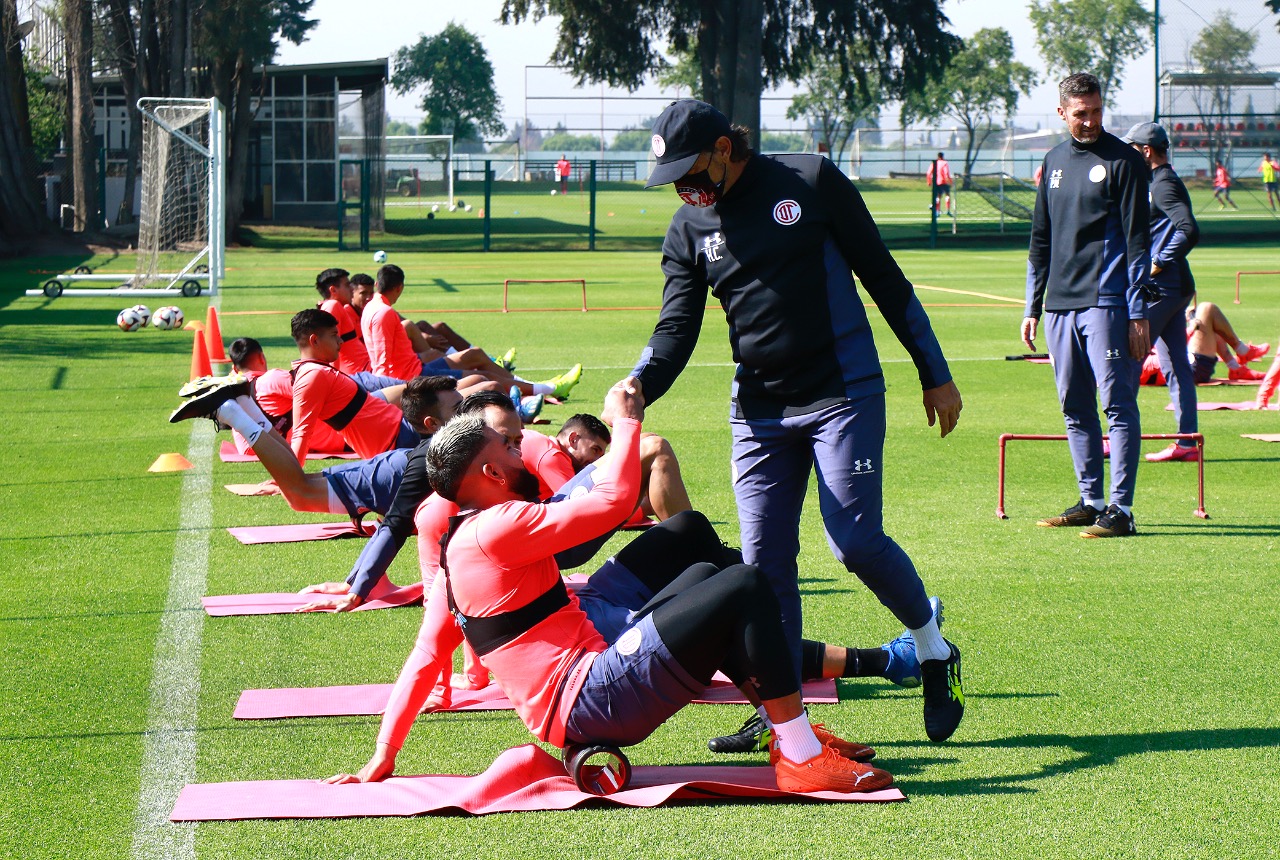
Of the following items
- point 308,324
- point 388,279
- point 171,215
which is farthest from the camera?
point 171,215

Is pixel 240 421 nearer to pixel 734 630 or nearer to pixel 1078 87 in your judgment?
pixel 734 630

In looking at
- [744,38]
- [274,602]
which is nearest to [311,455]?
[274,602]

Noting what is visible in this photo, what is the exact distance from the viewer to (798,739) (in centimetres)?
443

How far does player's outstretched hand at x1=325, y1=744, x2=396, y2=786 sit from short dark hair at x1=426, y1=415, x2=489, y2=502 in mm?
859

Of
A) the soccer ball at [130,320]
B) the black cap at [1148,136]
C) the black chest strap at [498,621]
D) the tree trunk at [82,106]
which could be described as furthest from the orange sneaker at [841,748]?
the tree trunk at [82,106]

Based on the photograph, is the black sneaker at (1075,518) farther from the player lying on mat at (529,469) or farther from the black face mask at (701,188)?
the black face mask at (701,188)

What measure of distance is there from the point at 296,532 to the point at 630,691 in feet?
14.9

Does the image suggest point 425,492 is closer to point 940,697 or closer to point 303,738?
point 303,738

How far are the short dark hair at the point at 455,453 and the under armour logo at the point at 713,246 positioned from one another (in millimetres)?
981

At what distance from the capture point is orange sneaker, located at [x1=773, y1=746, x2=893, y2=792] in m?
4.42

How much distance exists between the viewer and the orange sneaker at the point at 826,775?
14.5 ft

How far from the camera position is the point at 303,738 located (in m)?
5.15

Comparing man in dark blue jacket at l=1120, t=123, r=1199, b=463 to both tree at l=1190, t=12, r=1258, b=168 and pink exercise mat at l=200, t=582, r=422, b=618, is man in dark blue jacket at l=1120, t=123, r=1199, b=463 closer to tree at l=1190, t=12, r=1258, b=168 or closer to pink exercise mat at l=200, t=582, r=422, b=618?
pink exercise mat at l=200, t=582, r=422, b=618

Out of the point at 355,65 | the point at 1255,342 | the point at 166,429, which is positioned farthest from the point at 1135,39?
the point at 166,429
